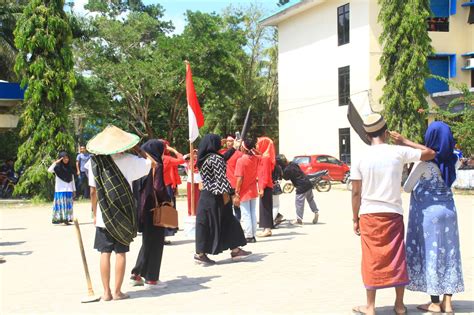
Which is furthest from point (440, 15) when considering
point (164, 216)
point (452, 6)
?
point (164, 216)

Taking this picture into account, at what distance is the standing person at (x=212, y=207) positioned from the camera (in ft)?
26.9

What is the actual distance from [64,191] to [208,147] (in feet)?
22.4

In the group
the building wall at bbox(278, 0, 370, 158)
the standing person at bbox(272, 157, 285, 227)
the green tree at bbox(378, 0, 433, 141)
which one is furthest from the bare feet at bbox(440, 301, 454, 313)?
the building wall at bbox(278, 0, 370, 158)

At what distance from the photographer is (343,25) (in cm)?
3244

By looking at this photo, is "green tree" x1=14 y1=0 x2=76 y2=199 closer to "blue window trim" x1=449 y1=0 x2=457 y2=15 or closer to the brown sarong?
the brown sarong

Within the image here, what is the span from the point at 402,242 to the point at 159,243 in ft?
9.57

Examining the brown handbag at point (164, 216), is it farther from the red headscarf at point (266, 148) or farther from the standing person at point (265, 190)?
the red headscarf at point (266, 148)

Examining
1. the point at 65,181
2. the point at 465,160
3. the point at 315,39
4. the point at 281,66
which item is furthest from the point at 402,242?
the point at 281,66

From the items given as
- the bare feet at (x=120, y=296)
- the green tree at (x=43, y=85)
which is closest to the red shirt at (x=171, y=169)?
the bare feet at (x=120, y=296)

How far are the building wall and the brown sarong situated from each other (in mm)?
25673

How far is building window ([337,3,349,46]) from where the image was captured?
32156mm

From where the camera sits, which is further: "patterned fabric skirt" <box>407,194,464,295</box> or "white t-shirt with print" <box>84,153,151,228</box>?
"white t-shirt with print" <box>84,153,151,228</box>

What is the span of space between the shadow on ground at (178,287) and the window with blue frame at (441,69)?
2720 cm

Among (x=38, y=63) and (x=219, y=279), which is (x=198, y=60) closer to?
(x=38, y=63)
